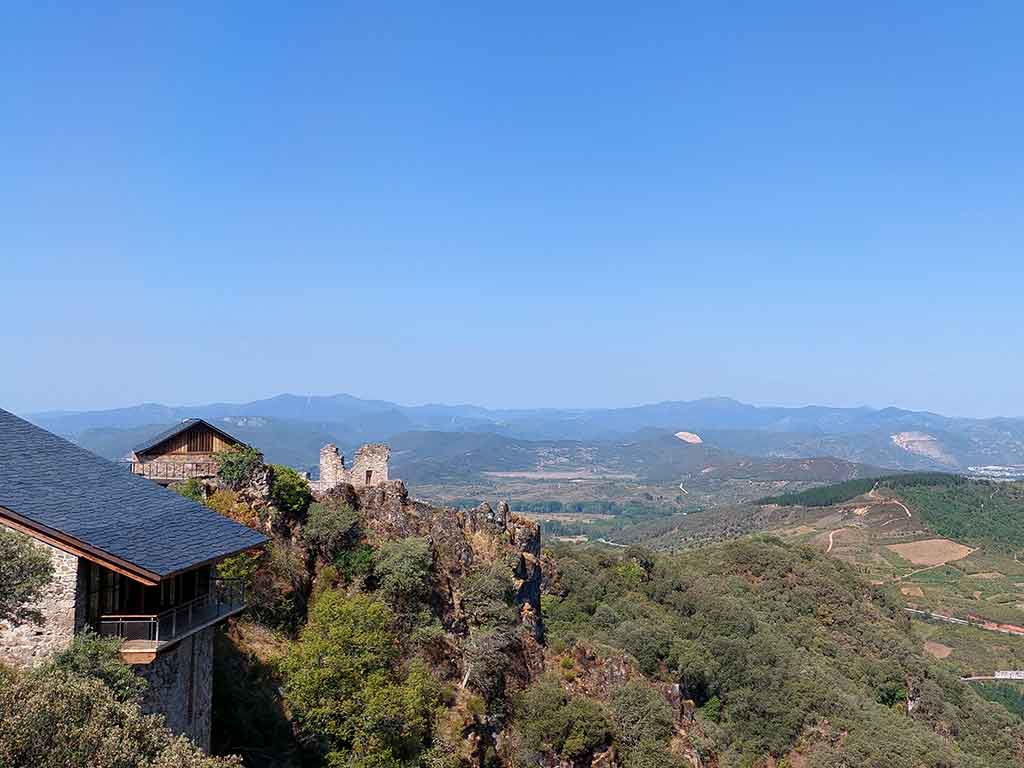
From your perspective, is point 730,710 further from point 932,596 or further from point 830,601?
point 932,596

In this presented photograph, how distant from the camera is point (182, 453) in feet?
98.6

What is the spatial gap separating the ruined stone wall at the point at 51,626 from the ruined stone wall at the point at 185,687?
62.1 inches

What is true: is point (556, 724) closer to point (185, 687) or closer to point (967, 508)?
point (185, 687)

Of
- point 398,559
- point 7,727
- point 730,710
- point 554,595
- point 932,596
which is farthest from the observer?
point 932,596

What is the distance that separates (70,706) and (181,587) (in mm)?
6913

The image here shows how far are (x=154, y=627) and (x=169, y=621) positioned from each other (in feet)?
2.01

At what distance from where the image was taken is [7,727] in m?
9.98

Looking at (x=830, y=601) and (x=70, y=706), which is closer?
(x=70, y=706)

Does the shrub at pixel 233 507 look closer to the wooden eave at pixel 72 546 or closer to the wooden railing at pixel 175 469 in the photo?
the wooden railing at pixel 175 469

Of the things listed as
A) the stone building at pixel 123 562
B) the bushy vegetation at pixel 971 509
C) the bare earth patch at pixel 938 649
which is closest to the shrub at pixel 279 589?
the stone building at pixel 123 562

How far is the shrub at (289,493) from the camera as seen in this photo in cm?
2922

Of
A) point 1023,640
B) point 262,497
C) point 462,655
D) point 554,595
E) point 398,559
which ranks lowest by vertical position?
point 1023,640

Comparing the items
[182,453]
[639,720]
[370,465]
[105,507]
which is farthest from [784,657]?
[105,507]

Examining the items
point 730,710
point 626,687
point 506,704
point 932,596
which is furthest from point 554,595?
point 932,596
